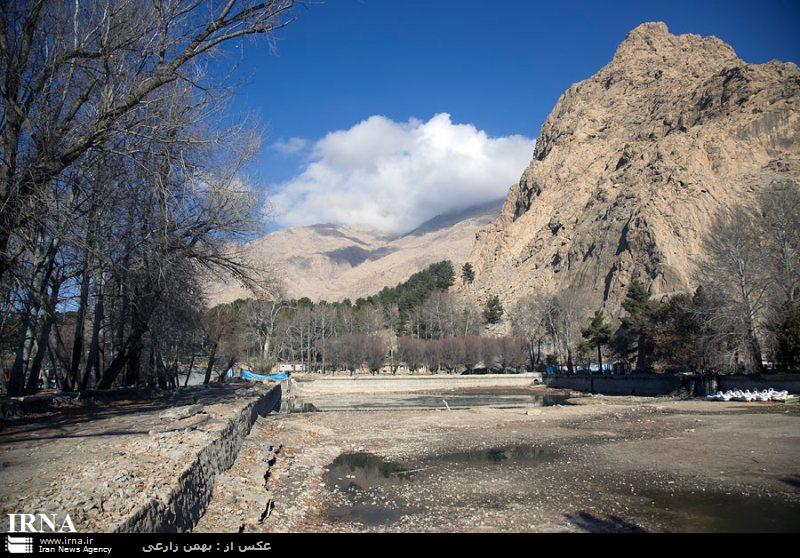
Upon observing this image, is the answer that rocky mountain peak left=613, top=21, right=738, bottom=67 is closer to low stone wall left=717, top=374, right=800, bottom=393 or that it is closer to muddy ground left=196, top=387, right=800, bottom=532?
low stone wall left=717, top=374, right=800, bottom=393

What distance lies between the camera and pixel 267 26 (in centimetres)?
1020

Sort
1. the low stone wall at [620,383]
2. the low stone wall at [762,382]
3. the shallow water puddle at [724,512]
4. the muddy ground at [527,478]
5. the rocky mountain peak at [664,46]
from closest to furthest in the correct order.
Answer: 1. the shallow water puddle at [724,512]
2. the muddy ground at [527,478]
3. the low stone wall at [762,382]
4. the low stone wall at [620,383]
5. the rocky mountain peak at [664,46]

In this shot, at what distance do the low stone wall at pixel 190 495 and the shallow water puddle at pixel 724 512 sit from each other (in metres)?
9.29

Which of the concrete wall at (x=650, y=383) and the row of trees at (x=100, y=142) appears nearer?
the row of trees at (x=100, y=142)

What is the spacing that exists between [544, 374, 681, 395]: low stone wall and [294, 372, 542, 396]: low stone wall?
613cm

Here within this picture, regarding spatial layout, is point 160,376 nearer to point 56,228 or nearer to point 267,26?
point 56,228

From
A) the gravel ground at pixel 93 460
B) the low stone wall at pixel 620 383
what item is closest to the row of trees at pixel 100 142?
the gravel ground at pixel 93 460

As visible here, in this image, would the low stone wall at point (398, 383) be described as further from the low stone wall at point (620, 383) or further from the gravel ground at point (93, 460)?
the gravel ground at point (93, 460)

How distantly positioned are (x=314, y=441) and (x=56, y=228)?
52.9ft

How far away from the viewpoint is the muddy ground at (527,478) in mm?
11297
